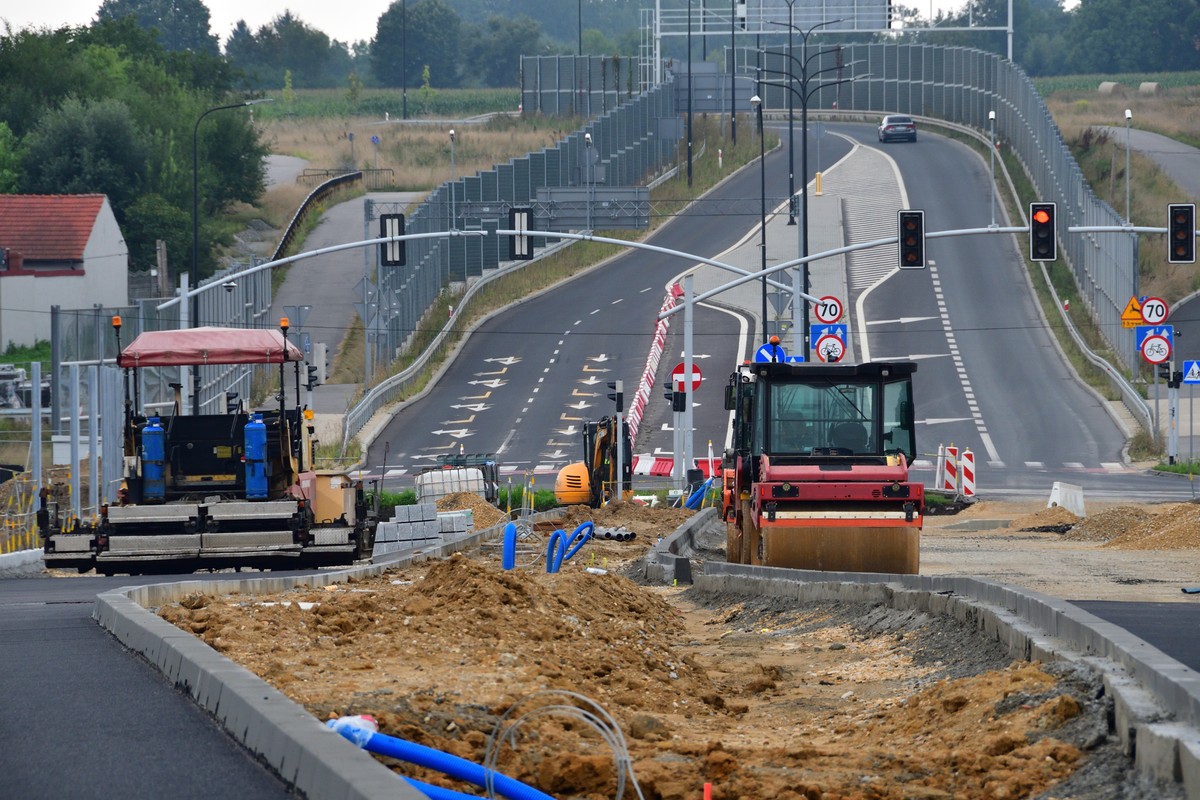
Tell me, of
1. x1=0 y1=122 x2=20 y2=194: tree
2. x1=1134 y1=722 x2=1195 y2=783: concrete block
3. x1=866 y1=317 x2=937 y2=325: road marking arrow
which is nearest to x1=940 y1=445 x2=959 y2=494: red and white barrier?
x1=866 y1=317 x2=937 y2=325: road marking arrow

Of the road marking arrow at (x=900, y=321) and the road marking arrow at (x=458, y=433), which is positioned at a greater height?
the road marking arrow at (x=900, y=321)

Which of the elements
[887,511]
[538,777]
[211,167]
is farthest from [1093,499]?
[211,167]

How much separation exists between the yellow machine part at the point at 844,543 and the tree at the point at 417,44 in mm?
157927

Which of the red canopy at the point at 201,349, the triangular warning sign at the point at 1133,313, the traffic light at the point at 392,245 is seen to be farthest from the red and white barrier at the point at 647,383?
the red canopy at the point at 201,349

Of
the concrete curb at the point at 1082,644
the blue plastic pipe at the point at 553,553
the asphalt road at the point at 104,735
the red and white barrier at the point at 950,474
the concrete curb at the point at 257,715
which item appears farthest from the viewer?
the red and white barrier at the point at 950,474

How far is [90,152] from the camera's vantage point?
7906 cm

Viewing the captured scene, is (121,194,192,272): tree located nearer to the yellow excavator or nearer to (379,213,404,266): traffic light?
(379,213,404,266): traffic light

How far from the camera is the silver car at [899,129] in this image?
3782 inches

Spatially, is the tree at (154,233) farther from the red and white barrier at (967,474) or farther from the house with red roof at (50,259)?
the red and white barrier at (967,474)

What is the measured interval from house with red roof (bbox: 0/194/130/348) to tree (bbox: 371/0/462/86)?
108524 mm

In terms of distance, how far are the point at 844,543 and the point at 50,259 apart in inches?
1996

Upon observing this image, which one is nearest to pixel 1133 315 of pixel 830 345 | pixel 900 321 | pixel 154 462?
pixel 830 345

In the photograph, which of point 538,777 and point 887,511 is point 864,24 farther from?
point 538,777

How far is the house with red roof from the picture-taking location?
2429 inches
